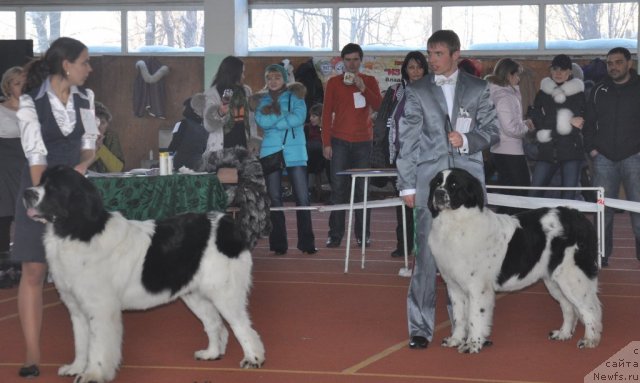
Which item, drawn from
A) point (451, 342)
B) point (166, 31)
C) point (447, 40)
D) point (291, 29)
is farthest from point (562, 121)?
point (166, 31)

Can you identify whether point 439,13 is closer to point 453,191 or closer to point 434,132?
point 434,132

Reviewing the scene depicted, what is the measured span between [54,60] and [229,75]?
408 centimetres

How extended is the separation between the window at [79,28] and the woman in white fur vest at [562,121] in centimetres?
1182

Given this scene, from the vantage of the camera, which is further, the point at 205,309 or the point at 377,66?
the point at 377,66

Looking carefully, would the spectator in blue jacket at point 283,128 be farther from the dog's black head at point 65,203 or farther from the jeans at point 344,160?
the dog's black head at point 65,203

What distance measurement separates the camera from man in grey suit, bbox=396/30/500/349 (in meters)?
5.98

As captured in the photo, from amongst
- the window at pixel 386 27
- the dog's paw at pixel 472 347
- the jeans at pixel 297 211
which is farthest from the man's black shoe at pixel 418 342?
the window at pixel 386 27

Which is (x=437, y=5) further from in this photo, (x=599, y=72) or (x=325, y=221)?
(x=325, y=221)

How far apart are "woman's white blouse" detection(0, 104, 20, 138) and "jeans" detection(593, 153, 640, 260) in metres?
5.73

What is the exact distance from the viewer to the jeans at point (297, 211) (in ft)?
34.2

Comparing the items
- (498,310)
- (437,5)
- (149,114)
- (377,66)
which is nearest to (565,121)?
(498,310)

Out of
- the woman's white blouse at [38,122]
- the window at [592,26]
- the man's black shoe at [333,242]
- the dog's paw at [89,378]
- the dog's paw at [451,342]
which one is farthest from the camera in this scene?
the window at [592,26]

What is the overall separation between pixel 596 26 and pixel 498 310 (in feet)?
39.3

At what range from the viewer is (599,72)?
1628 centimetres
